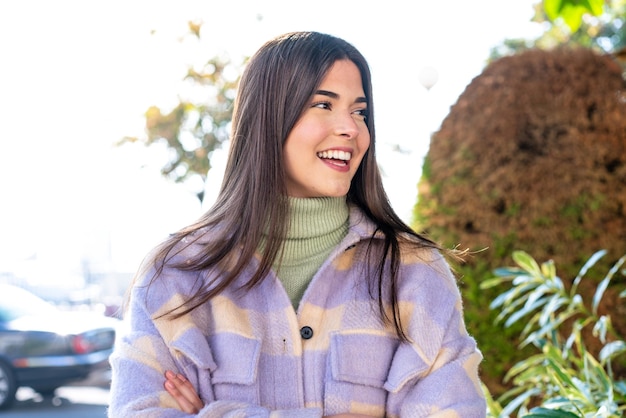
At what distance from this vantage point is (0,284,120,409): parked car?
746 cm

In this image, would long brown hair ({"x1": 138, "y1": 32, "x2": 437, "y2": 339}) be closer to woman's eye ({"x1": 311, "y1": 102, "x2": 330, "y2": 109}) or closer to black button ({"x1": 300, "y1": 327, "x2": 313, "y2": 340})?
woman's eye ({"x1": 311, "y1": 102, "x2": 330, "y2": 109})

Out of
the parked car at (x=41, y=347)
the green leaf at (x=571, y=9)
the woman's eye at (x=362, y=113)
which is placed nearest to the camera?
the woman's eye at (x=362, y=113)

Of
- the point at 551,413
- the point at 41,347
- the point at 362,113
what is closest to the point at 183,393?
the point at 362,113

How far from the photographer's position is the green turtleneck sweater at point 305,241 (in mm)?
2090

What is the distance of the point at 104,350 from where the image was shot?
834cm

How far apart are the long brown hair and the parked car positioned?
19.6 feet

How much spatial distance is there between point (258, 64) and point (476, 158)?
88.4 inches

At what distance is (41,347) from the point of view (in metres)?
7.70

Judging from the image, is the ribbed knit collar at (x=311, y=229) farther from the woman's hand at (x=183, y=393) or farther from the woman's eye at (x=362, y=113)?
the woman's hand at (x=183, y=393)

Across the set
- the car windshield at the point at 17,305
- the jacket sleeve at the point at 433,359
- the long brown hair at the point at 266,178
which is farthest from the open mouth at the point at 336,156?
the car windshield at the point at 17,305

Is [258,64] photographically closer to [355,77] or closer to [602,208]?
[355,77]

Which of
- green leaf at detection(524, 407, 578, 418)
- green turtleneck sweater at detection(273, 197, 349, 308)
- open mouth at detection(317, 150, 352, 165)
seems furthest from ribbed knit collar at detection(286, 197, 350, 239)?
green leaf at detection(524, 407, 578, 418)

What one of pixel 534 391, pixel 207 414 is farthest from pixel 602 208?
pixel 207 414

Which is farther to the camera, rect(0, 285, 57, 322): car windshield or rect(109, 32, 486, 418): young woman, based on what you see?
rect(0, 285, 57, 322): car windshield
